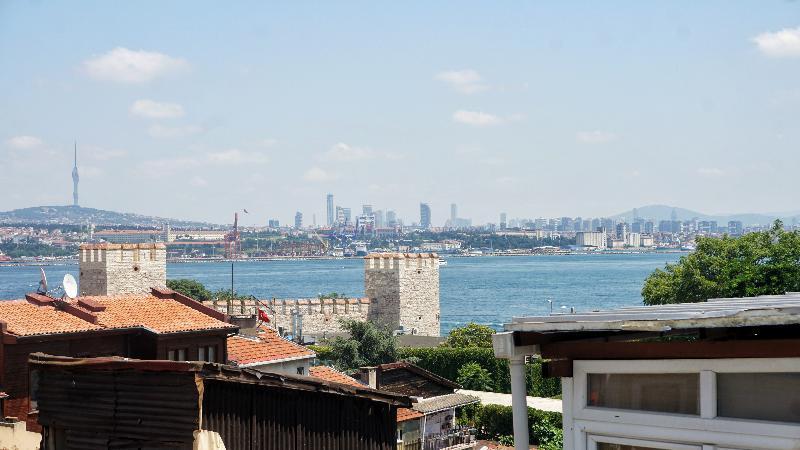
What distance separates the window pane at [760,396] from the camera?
3.05 meters

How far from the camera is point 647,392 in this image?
3.34 m

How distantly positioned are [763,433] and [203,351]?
1579cm

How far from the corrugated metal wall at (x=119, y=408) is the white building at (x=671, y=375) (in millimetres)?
3568

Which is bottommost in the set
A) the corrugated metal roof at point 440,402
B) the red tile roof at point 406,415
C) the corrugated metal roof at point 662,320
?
the corrugated metal roof at point 440,402

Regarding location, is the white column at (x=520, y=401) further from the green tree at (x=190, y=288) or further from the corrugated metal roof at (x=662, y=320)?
the green tree at (x=190, y=288)

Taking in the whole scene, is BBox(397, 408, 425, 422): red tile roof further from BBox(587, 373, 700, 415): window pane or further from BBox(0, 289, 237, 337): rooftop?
BBox(587, 373, 700, 415): window pane

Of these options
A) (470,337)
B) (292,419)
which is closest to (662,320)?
(292,419)

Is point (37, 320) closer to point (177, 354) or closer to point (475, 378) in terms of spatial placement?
point (177, 354)

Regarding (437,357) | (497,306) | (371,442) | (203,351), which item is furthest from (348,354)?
(497,306)

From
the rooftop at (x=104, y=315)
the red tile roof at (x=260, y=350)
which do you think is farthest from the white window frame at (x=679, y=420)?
the red tile roof at (x=260, y=350)

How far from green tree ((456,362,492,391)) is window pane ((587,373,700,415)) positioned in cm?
3132

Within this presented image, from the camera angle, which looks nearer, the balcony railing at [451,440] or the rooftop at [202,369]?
the rooftop at [202,369]

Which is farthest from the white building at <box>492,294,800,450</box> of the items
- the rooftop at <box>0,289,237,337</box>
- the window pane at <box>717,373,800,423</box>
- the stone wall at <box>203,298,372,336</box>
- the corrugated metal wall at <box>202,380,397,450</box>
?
the stone wall at <box>203,298,372,336</box>

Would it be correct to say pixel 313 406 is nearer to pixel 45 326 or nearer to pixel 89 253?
pixel 45 326
